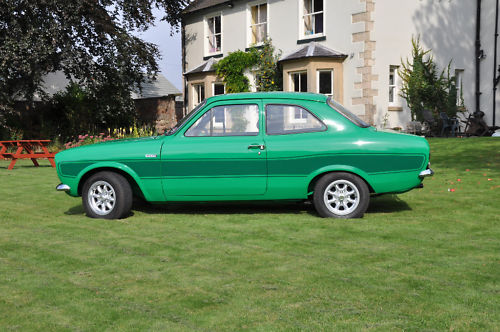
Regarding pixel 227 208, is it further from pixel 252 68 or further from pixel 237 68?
pixel 237 68

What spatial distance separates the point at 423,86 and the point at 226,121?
16093 mm

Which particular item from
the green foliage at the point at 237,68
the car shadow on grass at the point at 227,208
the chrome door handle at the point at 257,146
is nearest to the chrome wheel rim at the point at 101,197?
the car shadow on grass at the point at 227,208

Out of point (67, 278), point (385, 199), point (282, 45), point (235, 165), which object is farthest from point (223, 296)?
point (282, 45)

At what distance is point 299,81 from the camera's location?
21.9m

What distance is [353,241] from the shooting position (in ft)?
18.6

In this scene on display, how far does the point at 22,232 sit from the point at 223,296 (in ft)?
11.6

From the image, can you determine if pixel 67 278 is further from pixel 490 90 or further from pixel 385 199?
pixel 490 90

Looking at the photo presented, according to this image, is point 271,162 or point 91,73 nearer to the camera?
point 271,162

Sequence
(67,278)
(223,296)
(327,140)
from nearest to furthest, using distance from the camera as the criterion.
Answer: (223,296) → (67,278) → (327,140)

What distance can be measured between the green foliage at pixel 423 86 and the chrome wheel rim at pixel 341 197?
1546 cm

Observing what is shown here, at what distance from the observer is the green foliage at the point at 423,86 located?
838 inches

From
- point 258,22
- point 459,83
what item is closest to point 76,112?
point 258,22

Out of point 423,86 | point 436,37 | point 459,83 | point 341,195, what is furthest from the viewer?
point 459,83

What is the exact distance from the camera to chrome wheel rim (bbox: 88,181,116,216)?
7.27m
